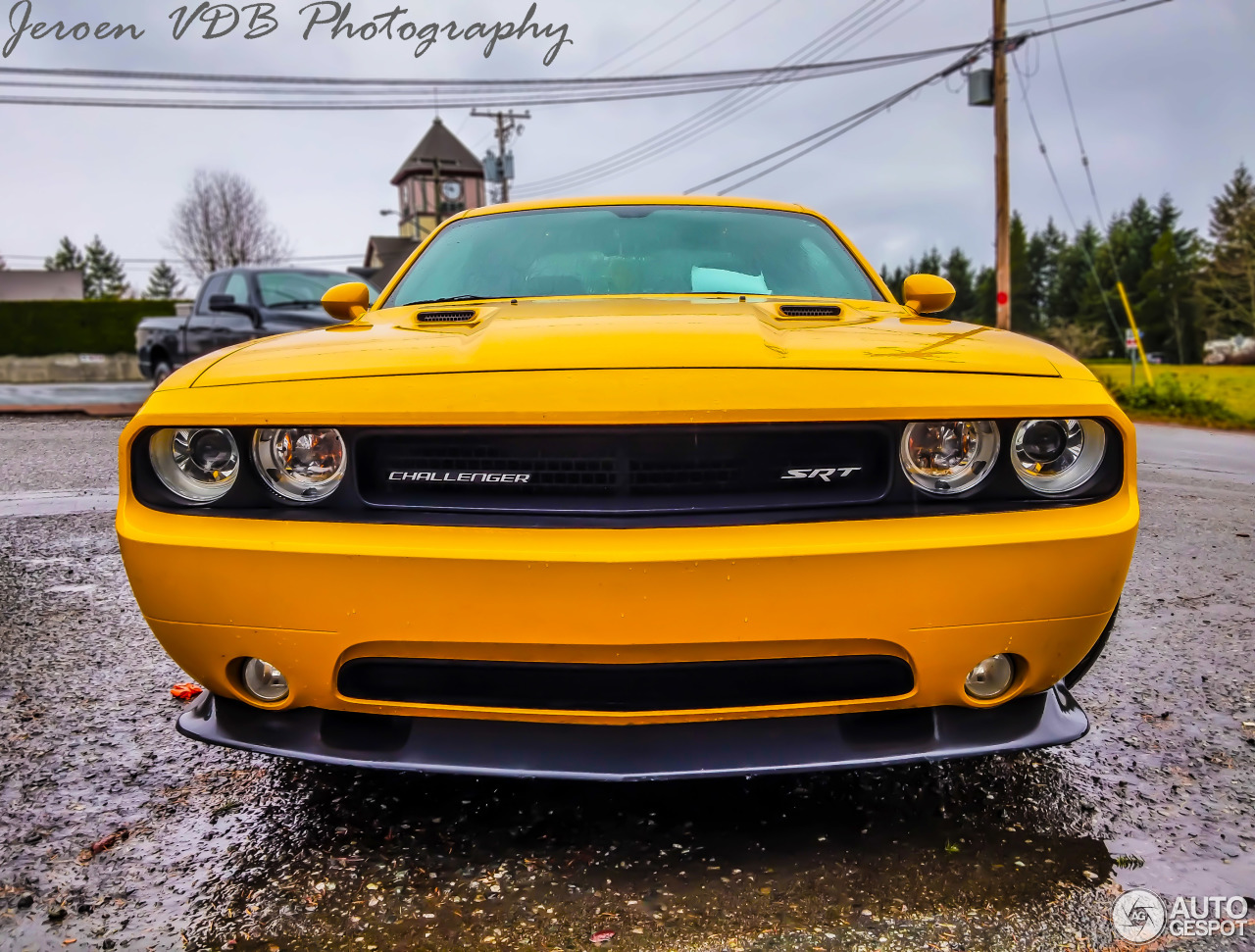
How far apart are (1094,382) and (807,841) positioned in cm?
111

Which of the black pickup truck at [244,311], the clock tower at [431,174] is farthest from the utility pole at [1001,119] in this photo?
the clock tower at [431,174]

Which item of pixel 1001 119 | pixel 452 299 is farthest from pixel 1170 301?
pixel 452 299

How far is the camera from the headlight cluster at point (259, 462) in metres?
1.87

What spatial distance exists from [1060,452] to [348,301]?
7.57ft

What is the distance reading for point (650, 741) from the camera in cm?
180

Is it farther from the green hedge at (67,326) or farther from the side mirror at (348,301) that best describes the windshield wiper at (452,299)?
the green hedge at (67,326)

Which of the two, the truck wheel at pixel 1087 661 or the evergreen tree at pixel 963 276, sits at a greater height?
the evergreen tree at pixel 963 276

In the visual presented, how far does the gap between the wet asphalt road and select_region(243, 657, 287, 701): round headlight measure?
35 cm

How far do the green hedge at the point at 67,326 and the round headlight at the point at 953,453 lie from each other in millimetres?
29842

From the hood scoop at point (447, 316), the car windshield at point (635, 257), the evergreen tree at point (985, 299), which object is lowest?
the hood scoop at point (447, 316)

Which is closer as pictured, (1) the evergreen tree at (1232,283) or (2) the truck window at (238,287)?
(2) the truck window at (238,287)

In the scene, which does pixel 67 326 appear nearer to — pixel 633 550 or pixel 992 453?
pixel 633 550

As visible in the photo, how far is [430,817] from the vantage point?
2117mm

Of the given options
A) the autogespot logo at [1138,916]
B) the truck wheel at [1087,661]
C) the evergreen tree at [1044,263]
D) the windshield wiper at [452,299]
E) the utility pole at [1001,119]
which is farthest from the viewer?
the evergreen tree at [1044,263]
